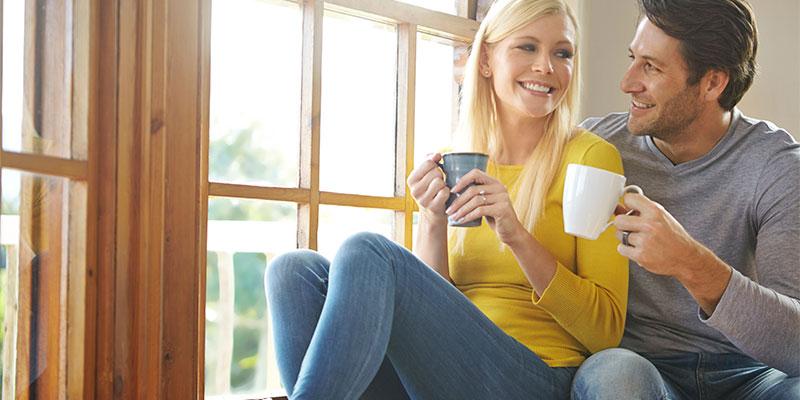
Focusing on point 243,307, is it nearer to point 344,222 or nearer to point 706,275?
point 344,222

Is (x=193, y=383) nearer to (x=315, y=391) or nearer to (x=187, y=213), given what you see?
(x=187, y=213)

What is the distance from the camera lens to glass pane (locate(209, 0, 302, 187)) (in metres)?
1.71

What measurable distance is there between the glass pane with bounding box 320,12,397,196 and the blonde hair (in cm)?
24

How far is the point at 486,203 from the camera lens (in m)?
1.41

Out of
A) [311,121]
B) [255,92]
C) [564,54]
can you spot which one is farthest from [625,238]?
[255,92]

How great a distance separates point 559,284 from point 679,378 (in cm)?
31

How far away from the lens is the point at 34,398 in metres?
1.29

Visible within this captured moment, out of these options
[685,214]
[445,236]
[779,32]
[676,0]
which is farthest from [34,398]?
[779,32]

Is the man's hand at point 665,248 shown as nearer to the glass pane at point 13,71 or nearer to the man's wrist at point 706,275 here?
the man's wrist at point 706,275

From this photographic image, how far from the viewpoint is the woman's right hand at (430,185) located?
58.2 inches

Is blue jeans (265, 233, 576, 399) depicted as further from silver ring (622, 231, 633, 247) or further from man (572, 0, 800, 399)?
silver ring (622, 231, 633, 247)

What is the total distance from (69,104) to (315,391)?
23.2 inches

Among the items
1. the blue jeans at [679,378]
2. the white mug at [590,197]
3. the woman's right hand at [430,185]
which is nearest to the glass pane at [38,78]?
the woman's right hand at [430,185]

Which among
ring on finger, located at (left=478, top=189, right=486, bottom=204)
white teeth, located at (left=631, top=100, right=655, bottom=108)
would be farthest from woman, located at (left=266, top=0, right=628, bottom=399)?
white teeth, located at (left=631, top=100, right=655, bottom=108)
